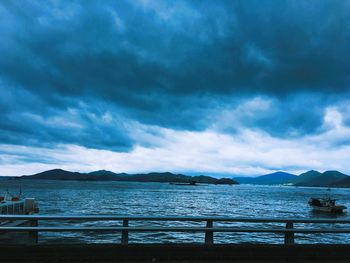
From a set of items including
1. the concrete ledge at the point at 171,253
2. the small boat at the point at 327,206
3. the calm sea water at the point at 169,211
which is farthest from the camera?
the small boat at the point at 327,206

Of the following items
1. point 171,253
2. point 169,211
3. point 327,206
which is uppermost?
point 171,253

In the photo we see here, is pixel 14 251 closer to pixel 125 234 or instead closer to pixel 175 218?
pixel 125 234

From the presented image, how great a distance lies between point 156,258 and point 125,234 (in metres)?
0.88

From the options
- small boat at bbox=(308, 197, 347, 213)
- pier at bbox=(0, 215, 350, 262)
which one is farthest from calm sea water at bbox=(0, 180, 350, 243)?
small boat at bbox=(308, 197, 347, 213)

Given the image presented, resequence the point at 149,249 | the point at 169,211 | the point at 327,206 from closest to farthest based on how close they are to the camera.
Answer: the point at 149,249 → the point at 169,211 → the point at 327,206

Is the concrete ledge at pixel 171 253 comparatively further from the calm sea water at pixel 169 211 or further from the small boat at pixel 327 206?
the small boat at pixel 327 206

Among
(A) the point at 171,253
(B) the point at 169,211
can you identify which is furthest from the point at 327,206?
(A) the point at 171,253

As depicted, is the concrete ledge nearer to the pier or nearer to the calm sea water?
the pier

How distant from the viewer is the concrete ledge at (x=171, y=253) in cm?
718

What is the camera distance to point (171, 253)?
7.54 meters

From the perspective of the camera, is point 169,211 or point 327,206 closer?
point 169,211

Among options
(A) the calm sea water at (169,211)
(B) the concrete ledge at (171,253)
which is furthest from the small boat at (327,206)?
(B) the concrete ledge at (171,253)

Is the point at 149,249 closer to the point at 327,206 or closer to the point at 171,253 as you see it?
the point at 171,253

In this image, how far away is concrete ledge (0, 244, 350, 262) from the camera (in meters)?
7.18
